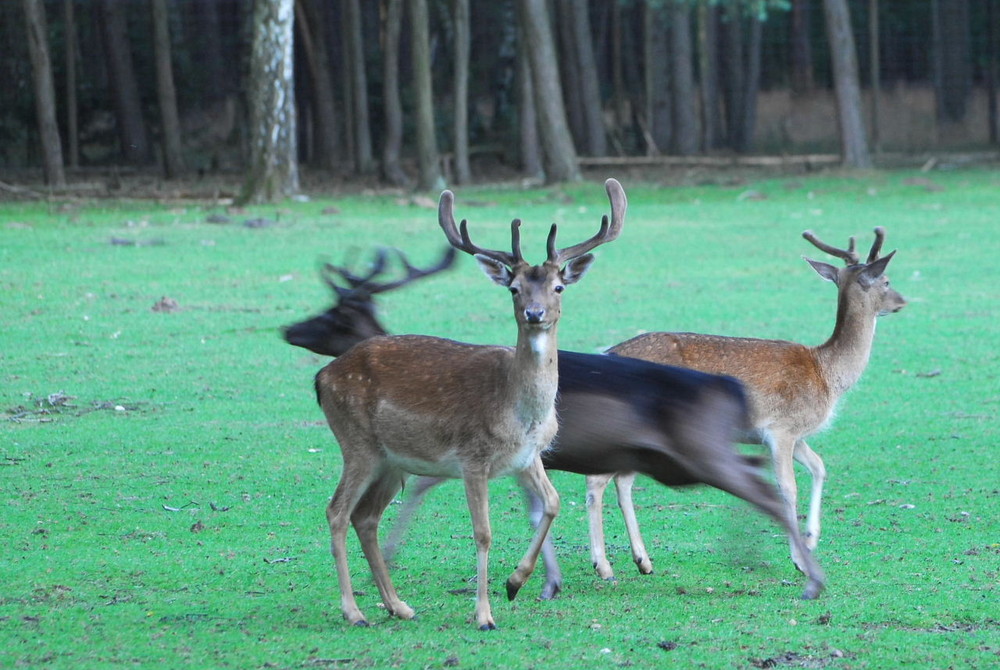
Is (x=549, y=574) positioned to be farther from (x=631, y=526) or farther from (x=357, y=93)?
(x=357, y=93)

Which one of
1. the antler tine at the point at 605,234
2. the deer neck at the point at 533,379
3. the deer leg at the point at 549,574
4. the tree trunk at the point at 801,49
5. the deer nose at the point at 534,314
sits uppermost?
the tree trunk at the point at 801,49

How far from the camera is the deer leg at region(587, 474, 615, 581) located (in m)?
6.22

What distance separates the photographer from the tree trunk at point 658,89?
102ft

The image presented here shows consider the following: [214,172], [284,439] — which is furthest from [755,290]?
[214,172]

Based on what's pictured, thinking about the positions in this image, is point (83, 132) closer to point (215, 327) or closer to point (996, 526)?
point (215, 327)

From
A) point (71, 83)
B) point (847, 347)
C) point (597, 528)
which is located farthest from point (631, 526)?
point (71, 83)

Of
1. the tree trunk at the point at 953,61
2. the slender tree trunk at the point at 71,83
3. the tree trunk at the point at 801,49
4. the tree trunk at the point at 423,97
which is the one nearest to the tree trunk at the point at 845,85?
the tree trunk at the point at 423,97

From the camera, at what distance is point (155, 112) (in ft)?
109

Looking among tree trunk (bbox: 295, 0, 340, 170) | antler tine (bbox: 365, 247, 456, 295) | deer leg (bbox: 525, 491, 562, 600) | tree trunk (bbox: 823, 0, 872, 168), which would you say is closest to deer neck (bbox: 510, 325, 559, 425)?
deer leg (bbox: 525, 491, 562, 600)

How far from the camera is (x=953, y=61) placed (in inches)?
1292

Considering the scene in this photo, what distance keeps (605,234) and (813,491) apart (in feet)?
5.92

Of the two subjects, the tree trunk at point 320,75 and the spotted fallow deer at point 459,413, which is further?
the tree trunk at point 320,75

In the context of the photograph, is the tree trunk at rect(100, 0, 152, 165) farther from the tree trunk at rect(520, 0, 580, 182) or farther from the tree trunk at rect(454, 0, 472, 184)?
the tree trunk at rect(520, 0, 580, 182)

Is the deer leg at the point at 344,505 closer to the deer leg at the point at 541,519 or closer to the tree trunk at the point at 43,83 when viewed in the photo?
the deer leg at the point at 541,519
